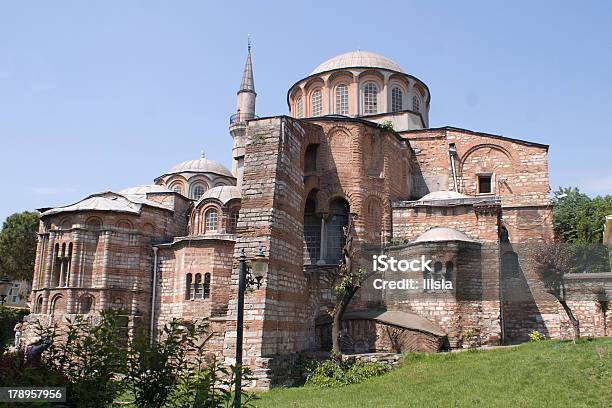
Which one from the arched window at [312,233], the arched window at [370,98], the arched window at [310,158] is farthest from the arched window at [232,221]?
the arched window at [370,98]

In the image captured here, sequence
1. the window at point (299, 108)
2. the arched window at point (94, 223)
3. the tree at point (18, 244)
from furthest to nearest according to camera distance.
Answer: the tree at point (18, 244) < the window at point (299, 108) < the arched window at point (94, 223)

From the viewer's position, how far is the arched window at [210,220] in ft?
83.6

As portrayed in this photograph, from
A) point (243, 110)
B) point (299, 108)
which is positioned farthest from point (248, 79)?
point (299, 108)

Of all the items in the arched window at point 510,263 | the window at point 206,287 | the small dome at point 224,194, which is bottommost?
the window at point 206,287

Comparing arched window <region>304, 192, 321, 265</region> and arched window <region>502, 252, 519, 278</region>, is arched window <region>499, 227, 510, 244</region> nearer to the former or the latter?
arched window <region>502, 252, 519, 278</region>

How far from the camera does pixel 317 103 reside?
2667 centimetres

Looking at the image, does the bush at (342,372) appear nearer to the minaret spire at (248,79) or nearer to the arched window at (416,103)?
the arched window at (416,103)

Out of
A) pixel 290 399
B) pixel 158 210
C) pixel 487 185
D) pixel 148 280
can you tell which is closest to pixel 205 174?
pixel 158 210

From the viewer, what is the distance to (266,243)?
14.8 m

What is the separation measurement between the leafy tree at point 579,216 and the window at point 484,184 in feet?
→ 28.4

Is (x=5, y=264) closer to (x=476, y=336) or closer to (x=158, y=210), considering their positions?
(x=158, y=210)

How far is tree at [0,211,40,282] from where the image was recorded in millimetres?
36250

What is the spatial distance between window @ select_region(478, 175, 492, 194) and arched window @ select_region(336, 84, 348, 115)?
21.4 ft

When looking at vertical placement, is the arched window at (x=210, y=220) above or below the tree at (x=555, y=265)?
above
